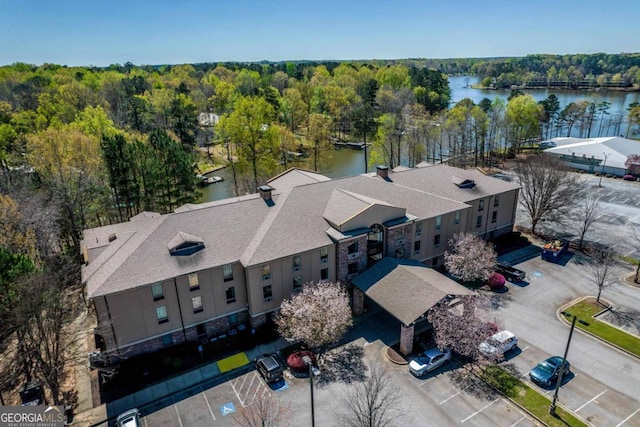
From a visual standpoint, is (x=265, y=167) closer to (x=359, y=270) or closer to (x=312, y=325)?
(x=359, y=270)

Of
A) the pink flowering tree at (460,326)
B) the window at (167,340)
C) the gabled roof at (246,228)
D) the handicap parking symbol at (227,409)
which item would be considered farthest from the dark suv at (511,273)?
the window at (167,340)

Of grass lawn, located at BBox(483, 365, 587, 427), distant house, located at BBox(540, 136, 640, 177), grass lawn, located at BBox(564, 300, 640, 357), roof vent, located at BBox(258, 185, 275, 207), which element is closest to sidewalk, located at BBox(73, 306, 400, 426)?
grass lawn, located at BBox(483, 365, 587, 427)

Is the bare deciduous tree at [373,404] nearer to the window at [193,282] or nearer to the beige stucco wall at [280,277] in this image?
the beige stucco wall at [280,277]

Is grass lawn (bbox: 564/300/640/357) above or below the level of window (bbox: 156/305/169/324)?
below

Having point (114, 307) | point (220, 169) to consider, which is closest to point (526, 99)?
point (220, 169)

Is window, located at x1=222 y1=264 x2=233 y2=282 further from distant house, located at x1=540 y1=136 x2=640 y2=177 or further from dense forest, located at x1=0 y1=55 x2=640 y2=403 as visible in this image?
distant house, located at x1=540 y1=136 x2=640 y2=177

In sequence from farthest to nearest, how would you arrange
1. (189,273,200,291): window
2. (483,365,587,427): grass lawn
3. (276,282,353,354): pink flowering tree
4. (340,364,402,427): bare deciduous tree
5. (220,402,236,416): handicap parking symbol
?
1. (189,273,200,291): window
2. (276,282,353,354): pink flowering tree
3. (220,402,236,416): handicap parking symbol
4. (483,365,587,427): grass lawn
5. (340,364,402,427): bare deciduous tree

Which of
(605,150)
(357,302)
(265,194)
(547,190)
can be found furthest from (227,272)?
(605,150)
